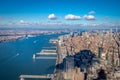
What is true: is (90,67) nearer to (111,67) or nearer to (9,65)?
(111,67)

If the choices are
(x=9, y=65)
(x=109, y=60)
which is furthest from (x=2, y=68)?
(x=109, y=60)

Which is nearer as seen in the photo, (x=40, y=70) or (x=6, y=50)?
(x=40, y=70)

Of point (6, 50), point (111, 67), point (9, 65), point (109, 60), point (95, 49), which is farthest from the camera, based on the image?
point (6, 50)

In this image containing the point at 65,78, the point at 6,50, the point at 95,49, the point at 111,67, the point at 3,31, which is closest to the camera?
the point at 65,78

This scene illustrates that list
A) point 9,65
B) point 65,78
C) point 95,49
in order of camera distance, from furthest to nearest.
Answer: point 95,49
point 9,65
point 65,78

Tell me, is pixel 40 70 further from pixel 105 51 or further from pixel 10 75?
pixel 105 51

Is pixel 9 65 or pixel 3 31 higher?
pixel 3 31

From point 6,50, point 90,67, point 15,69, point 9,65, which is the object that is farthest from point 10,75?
point 6,50

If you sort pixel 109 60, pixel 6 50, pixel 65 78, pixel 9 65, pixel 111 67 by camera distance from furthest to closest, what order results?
1. pixel 6 50
2. pixel 9 65
3. pixel 109 60
4. pixel 111 67
5. pixel 65 78

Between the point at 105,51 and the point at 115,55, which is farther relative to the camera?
the point at 105,51
